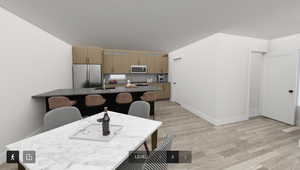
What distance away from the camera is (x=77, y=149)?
0.94 meters

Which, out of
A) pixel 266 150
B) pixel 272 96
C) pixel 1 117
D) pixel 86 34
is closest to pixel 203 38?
pixel 272 96

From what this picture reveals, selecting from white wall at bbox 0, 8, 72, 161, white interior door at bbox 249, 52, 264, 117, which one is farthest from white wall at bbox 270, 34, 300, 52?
white wall at bbox 0, 8, 72, 161

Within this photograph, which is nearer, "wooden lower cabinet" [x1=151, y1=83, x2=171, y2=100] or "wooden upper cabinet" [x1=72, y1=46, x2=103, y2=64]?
"wooden upper cabinet" [x1=72, y1=46, x2=103, y2=64]

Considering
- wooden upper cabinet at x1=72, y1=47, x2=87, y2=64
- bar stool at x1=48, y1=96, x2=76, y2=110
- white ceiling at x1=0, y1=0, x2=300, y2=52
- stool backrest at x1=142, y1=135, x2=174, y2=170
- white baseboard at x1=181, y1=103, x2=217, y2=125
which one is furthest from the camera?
wooden upper cabinet at x1=72, y1=47, x2=87, y2=64

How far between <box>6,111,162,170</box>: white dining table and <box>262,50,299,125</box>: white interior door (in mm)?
4044

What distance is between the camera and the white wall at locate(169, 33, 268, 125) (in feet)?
10.4

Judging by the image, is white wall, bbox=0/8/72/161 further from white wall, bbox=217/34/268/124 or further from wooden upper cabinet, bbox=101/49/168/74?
white wall, bbox=217/34/268/124

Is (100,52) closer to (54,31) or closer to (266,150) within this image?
(54,31)

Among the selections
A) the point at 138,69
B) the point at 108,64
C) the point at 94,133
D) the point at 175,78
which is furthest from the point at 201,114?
the point at 108,64

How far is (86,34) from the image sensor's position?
348cm

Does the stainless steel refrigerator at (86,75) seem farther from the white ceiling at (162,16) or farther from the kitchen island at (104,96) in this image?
the white ceiling at (162,16)

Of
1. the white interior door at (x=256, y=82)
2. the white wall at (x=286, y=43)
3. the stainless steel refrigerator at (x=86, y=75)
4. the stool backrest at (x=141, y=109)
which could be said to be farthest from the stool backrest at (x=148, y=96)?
the white wall at (x=286, y=43)

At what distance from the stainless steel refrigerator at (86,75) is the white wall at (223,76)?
11.6 ft

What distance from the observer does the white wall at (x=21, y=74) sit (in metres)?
1.89
